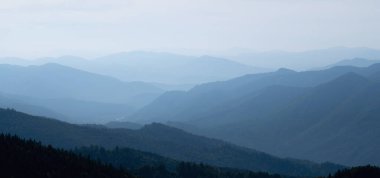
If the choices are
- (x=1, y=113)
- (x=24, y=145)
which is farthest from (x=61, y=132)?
(x=24, y=145)

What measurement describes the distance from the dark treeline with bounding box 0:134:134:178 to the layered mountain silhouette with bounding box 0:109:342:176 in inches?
3271

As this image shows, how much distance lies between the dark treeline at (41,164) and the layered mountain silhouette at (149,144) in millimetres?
83073

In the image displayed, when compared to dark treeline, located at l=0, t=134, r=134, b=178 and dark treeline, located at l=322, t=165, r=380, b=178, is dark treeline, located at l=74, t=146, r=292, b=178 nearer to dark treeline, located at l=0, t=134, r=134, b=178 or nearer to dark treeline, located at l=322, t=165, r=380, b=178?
dark treeline, located at l=0, t=134, r=134, b=178

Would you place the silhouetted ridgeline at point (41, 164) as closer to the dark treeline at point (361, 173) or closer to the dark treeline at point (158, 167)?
the dark treeline at point (158, 167)

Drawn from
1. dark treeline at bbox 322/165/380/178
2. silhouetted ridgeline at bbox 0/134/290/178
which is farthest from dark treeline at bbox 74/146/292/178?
dark treeline at bbox 322/165/380/178

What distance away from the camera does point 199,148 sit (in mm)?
174125

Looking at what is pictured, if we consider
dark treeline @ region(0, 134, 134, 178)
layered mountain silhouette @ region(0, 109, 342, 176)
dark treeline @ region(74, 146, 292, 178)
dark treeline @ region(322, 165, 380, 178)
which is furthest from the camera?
layered mountain silhouette @ region(0, 109, 342, 176)

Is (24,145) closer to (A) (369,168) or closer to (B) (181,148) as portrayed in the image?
(A) (369,168)

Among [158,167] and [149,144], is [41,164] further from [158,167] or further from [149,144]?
[149,144]

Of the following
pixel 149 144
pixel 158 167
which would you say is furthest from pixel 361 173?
pixel 149 144

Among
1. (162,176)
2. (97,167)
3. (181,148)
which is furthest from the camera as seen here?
(181,148)

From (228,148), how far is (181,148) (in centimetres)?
1264

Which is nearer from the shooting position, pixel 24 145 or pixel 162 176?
pixel 24 145

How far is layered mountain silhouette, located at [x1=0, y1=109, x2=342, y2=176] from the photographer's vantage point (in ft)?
500
